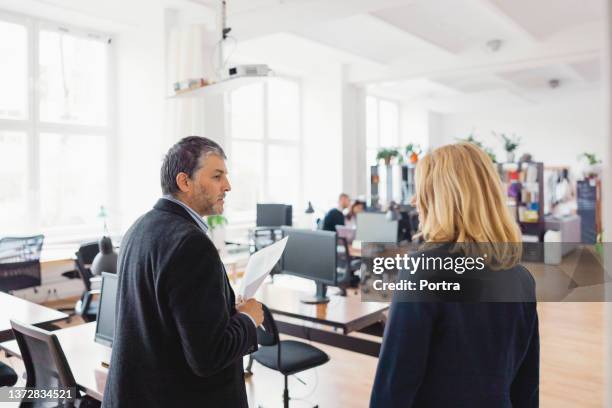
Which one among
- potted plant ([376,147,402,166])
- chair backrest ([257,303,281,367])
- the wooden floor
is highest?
potted plant ([376,147,402,166])

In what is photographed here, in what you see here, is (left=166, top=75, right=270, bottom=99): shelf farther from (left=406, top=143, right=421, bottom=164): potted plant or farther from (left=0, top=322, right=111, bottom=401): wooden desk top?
(left=406, top=143, right=421, bottom=164): potted plant

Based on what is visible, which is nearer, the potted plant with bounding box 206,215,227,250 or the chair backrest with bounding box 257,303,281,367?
the chair backrest with bounding box 257,303,281,367

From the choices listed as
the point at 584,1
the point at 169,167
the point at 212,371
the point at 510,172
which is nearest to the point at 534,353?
the point at 212,371

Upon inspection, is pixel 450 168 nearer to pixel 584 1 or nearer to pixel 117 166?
pixel 584 1

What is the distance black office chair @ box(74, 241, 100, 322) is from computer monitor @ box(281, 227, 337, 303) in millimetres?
1470

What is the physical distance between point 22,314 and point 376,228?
3.56 m

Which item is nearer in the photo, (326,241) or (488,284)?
(488,284)

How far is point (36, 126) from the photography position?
21.2 feet

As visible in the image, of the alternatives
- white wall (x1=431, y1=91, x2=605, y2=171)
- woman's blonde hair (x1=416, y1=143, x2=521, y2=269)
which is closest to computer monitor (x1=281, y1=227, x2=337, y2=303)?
woman's blonde hair (x1=416, y1=143, x2=521, y2=269)

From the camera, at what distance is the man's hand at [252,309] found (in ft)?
5.56

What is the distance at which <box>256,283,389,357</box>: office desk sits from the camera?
3.27 metres

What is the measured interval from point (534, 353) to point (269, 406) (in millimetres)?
2484

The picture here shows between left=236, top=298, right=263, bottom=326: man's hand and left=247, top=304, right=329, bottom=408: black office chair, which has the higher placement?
left=236, top=298, right=263, bottom=326: man's hand

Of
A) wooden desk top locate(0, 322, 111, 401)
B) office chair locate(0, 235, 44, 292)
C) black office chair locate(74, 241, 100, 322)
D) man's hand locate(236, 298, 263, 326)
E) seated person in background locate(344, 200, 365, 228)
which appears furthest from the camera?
seated person in background locate(344, 200, 365, 228)
